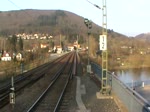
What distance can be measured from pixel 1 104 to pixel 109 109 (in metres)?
5.56

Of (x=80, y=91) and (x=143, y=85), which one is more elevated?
(x=80, y=91)

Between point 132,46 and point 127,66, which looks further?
point 132,46

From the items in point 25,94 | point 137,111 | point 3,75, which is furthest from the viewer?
point 3,75

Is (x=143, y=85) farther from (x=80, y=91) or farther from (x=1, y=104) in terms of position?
(x=1, y=104)

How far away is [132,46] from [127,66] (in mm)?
→ 73978

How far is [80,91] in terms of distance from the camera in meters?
23.8

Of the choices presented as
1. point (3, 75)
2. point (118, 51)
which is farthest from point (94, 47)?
point (3, 75)

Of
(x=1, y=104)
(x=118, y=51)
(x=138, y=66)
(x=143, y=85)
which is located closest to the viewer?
(x=1, y=104)

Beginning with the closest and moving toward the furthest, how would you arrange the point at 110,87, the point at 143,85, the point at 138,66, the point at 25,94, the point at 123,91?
the point at 123,91 < the point at 110,87 < the point at 25,94 < the point at 143,85 < the point at 138,66

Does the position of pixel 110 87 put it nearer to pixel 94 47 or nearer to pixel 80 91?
pixel 80 91

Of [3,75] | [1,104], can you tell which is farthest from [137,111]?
[3,75]

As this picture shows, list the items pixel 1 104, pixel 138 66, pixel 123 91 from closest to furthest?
pixel 123 91
pixel 1 104
pixel 138 66

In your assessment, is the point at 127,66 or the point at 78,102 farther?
the point at 127,66

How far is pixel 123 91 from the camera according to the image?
16.0m
